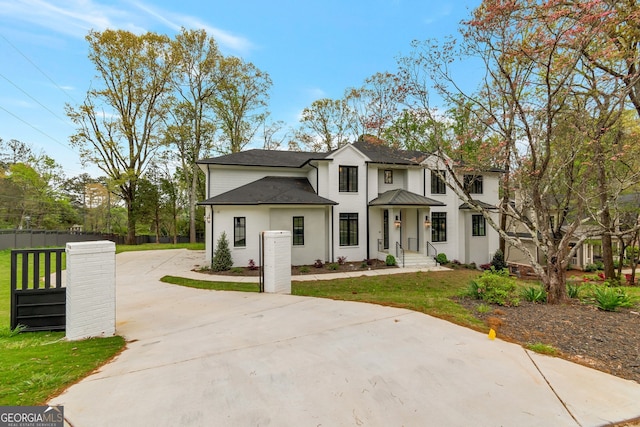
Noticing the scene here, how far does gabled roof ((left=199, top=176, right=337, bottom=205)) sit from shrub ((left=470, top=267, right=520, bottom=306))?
8.58 meters

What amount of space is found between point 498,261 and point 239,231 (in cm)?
1465

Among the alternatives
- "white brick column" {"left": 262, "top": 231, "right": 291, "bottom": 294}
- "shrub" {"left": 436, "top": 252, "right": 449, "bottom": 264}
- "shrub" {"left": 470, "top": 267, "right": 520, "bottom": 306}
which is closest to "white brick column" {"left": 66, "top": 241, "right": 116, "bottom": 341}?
"white brick column" {"left": 262, "top": 231, "right": 291, "bottom": 294}

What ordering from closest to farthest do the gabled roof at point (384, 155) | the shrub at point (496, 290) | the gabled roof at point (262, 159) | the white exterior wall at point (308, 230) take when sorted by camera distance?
1. the shrub at point (496, 290)
2. the white exterior wall at point (308, 230)
3. the gabled roof at point (262, 159)
4. the gabled roof at point (384, 155)

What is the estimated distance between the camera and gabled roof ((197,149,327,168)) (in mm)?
15220

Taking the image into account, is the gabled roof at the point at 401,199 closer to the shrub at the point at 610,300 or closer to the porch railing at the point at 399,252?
the porch railing at the point at 399,252

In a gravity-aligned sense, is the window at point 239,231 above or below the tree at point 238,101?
below

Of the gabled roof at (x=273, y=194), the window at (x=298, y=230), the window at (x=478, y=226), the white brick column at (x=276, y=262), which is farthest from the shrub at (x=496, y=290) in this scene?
the window at (x=478, y=226)

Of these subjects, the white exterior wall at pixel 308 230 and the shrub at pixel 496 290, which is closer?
the shrub at pixel 496 290

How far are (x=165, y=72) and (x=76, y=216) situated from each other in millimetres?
23361

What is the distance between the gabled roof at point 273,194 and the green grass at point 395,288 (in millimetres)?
4228

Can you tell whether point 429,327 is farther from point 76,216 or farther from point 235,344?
point 76,216

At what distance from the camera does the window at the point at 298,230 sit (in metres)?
14.4

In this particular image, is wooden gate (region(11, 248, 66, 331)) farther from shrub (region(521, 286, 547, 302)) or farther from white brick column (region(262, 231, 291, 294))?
shrub (region(521, 286, 547, 302))

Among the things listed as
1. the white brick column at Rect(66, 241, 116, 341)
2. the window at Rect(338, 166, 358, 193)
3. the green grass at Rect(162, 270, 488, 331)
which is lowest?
the green grass at Rect(162, 270, 488, 331)
